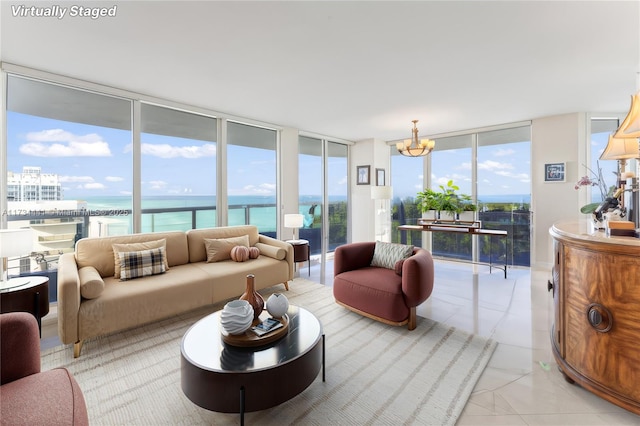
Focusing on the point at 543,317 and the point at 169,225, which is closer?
the point at 543,317

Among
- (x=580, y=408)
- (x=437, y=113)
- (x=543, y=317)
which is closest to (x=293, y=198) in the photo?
(x=437, y=113)

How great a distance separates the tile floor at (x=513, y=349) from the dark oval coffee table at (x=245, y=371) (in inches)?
38.5

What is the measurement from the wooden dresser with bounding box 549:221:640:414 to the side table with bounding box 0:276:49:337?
3.91 meters

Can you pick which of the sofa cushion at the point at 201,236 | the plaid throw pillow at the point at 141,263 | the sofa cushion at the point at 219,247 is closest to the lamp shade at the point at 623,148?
the sofa cushion at the point at 219,247

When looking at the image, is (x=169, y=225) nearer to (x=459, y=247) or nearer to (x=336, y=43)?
(x=336, y=43)

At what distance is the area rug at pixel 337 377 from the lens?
65.1 inches

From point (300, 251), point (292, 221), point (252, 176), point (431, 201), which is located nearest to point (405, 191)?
point (431, 201)

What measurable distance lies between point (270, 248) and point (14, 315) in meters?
2.56

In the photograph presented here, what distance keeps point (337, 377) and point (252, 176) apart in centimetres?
365

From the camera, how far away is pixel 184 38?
2.32 m

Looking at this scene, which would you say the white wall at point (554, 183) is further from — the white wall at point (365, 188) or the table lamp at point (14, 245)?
the table lamp at point (14, 245)

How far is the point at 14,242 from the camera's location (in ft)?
7.25

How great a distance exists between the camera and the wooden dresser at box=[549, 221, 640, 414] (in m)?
1.54

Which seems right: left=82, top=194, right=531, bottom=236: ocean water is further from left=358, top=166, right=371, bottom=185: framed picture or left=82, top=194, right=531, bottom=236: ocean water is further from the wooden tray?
the wooden tray
